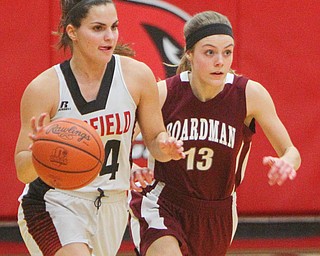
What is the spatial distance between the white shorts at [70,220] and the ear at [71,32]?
777 millimetres

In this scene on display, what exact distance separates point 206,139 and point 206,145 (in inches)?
1.4

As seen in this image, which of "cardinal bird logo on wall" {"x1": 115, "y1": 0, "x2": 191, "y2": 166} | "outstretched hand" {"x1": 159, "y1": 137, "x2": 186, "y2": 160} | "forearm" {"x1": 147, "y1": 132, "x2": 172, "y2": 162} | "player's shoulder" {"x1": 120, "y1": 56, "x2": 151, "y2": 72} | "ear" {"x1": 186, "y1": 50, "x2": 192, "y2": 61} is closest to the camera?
"outstretched hand" {"x1": 159, "y1": 137, "x2": 186, "y2": 160}

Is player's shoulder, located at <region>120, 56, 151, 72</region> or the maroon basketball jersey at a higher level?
player's shoulder, located at <region>120, 56, 151, 72</region>

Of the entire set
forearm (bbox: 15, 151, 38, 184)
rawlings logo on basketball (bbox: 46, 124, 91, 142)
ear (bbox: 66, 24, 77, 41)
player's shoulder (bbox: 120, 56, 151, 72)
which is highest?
ear (bbox: 66, 24, 77, 41)

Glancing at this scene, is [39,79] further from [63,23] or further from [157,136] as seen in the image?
[157,136]

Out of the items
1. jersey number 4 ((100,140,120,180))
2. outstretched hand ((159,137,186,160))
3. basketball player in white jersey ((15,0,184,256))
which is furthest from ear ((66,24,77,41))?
outstretched hand ((159,137,186,160))

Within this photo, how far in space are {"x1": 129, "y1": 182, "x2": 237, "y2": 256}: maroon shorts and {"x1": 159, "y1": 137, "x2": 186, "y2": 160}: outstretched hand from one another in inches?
27.0

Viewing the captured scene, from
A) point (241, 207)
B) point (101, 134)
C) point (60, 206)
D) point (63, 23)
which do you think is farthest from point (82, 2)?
point (241, 207)

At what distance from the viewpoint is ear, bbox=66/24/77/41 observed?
459 cm

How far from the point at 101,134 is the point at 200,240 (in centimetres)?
95

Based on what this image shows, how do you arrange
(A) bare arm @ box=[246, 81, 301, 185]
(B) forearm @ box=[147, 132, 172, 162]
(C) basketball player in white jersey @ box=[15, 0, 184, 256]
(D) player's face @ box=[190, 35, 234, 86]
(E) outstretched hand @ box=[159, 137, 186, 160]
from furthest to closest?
(D) player's face @ box=[190, 35, 234, 86]
(A) bare arm @ box=[246, 81, 301, 185]
(B) forearm @ box=[147, 132, 172, 162]
(C) basketball player in white jersey @ box=[15, 0, 184, 256]
(E) outstretched hand @ box=[159, 137, 186, 160]

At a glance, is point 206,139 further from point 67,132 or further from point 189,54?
point 67,132

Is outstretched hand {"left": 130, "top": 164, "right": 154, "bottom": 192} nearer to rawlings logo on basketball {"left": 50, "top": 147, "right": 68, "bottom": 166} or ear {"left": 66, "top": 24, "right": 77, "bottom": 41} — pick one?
rawlings logo on basketball {"left": 50, "top": 147, "right": 68, "bottom": 166}

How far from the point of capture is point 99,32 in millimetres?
4492
